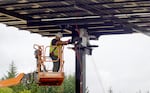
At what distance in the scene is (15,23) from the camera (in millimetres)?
27125

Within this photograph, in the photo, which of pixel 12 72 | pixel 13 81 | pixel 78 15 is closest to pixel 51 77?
pixel 13 81

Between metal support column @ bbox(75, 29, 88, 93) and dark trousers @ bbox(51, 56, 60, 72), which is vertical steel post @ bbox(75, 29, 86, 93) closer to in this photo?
Result: metal support column @ bbox(75, 29, 88, 93)

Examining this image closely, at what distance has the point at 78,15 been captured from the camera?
24.9 metres

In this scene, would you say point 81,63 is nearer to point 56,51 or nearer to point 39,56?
point 56,51

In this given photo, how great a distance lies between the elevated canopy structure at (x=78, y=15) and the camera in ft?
74.5

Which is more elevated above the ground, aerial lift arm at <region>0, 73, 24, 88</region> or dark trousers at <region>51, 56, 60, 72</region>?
dark trousers at <region>51, 56, 60, 72</region>

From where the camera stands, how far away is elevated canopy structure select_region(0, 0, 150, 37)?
74.5 feet

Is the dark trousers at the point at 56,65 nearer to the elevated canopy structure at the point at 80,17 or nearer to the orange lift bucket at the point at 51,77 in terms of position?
the orange lift bucket at the point at 51,77

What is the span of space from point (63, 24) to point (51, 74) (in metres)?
3.52

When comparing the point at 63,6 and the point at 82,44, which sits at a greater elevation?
the point at 63,6

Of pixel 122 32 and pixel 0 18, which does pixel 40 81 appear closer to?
pixel 0 18

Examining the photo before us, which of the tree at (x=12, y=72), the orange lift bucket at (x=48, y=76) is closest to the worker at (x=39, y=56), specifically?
the orange lift bucket at (x=48, y=76)

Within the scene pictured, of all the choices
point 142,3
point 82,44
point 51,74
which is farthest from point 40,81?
point 142,3

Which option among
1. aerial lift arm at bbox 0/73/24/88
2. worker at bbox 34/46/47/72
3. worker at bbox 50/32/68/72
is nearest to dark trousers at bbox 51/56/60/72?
worker at bbox 50/32/68/72
